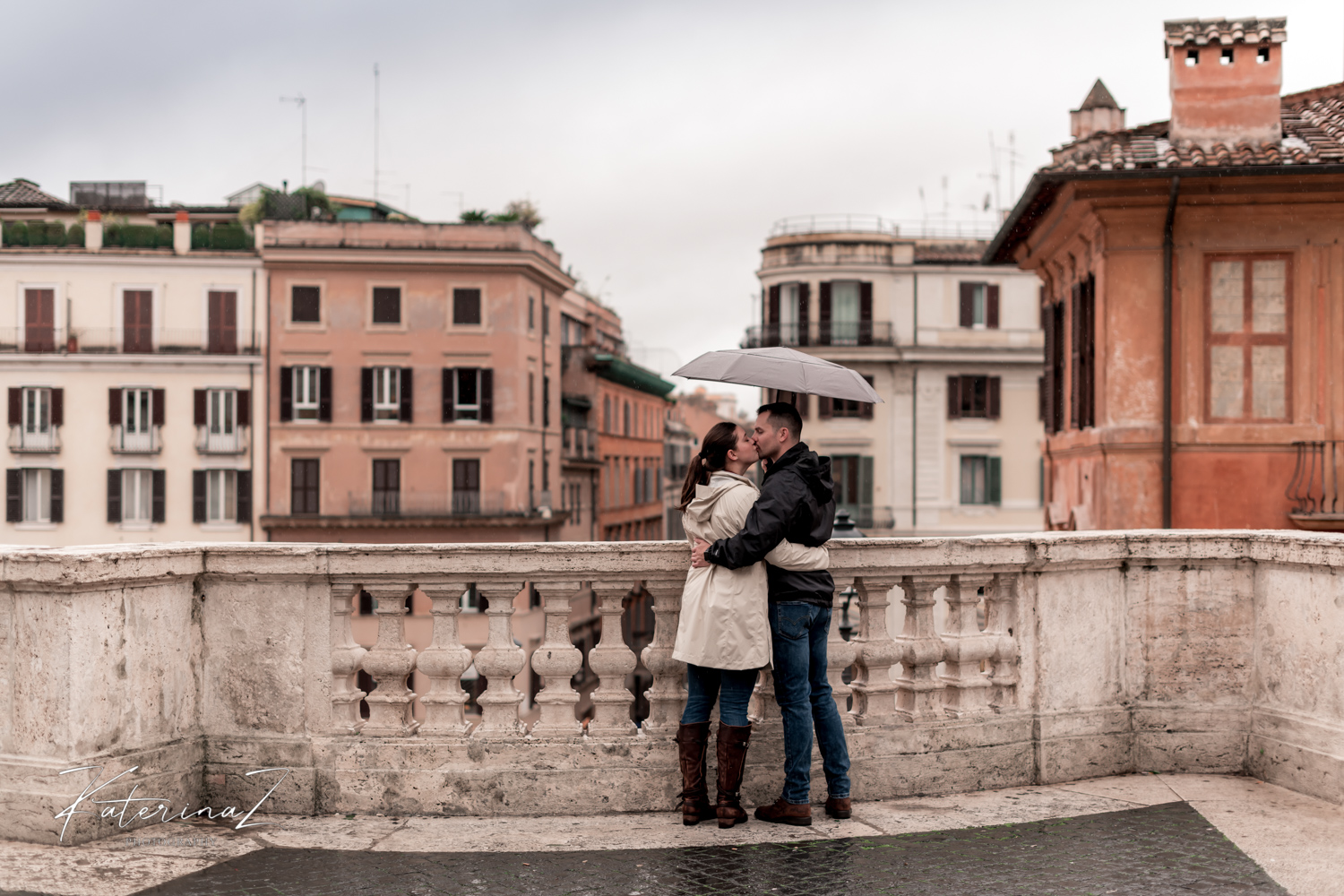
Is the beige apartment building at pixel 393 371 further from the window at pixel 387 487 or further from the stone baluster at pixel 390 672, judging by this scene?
the stone baluster at pixel 390 672

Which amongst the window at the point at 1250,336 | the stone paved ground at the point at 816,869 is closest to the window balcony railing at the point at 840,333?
the window at the point at 1250,336

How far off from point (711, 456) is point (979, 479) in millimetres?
48539

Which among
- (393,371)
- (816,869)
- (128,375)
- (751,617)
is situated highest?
(393,371)

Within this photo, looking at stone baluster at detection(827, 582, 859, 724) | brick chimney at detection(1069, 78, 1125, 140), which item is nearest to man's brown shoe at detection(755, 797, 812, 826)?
stone baluster at detection(827, 582, 859, 724)

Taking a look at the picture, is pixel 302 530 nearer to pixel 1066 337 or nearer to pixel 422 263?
pixel 422 263

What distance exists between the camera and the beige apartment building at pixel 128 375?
162 feet

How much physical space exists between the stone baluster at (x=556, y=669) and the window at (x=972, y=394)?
160ft

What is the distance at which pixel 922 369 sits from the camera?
53.5m

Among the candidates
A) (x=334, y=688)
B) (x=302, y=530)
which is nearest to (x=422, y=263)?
(x=302, y=530)

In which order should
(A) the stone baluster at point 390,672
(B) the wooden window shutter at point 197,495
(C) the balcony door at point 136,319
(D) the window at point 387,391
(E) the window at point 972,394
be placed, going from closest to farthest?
(A) the stone baluster at point 390,672 < (B) the wooden window shutter at point 197,495 < (D) the window at point 387,391 < (C) the balcony door at point 136,319 < (E) the window at point 972,394

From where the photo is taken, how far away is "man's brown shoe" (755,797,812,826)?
570cm

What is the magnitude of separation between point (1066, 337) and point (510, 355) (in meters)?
33.2

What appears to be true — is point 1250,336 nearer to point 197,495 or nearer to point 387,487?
point 387,487

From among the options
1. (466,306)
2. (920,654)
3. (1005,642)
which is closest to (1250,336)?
(1005,642)
